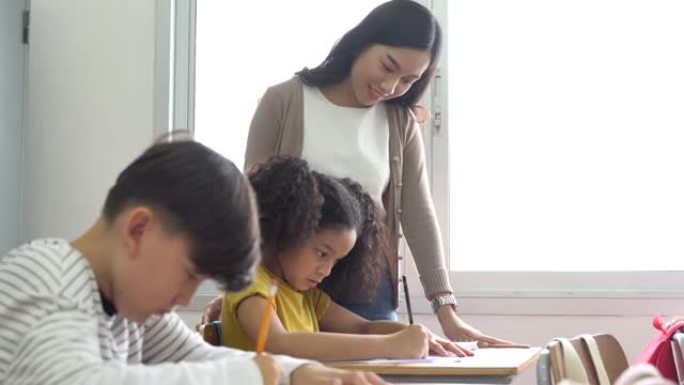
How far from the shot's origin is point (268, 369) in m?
1.07

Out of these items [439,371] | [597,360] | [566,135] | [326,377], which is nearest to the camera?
[326,377]

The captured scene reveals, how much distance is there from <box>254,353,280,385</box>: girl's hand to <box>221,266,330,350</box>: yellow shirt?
533 millimetres

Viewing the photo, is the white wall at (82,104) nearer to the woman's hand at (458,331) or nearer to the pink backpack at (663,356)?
the woman's hand at (458,331)

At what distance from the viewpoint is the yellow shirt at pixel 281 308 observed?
5.60 feet

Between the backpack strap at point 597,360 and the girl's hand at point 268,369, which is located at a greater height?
the girl's hand at point 268,369

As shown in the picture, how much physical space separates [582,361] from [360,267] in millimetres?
520

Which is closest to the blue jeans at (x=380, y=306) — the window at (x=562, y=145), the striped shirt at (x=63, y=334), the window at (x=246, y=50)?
the window at (x=562, y=145)

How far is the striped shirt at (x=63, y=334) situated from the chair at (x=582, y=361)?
0.68 meters

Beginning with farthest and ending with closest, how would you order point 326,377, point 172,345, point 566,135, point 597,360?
point 566,135 < point 597,360 < point 172,345 < point 326,377

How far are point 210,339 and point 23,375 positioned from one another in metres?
0.80

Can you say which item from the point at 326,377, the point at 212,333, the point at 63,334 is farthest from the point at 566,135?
the point at 63,334

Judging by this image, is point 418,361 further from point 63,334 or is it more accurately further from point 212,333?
point 63,334

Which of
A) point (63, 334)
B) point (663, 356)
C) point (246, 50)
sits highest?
point (246, 50)

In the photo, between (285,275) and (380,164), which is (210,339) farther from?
(380,164)
